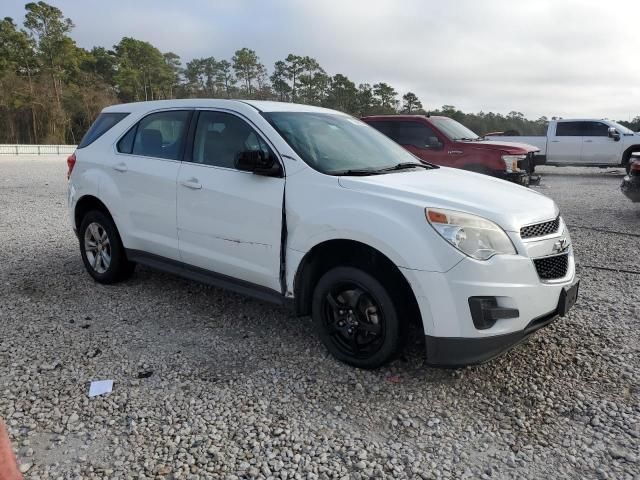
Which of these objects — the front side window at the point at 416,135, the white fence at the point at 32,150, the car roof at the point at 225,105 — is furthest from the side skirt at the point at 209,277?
the white fence at the point at 32,150

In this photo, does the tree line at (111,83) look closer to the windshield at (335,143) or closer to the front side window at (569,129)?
the front side window at (569,129)

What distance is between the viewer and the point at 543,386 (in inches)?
132

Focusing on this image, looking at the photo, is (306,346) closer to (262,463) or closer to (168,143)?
(262,463)

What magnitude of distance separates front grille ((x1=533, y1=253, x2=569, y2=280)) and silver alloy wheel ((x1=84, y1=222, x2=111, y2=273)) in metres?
3.93

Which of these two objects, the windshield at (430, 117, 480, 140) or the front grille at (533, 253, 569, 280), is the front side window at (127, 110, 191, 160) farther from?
the windshield at (430, 117, 480, 140)

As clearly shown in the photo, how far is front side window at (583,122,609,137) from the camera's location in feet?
58.4

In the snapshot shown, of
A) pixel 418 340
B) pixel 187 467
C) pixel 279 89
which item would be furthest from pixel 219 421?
pixel 279 89

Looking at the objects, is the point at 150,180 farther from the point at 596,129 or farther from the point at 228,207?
the point at 596,129

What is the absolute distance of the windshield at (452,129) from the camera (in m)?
10.5

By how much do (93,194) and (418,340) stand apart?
3.41m

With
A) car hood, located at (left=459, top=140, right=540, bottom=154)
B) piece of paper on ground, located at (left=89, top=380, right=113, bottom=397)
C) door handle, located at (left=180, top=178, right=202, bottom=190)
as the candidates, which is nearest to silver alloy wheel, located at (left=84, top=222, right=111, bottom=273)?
door handle, located at (left=180, top=178, right=202, bottom=190)

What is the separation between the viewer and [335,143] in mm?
4141

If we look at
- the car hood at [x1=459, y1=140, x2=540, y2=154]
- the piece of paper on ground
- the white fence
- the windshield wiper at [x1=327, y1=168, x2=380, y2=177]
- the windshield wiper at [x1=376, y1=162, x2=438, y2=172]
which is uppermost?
the car hood at [x1=459, y1=140, x2=540, y2=154]

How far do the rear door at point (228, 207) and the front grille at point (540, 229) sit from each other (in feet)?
5.26
